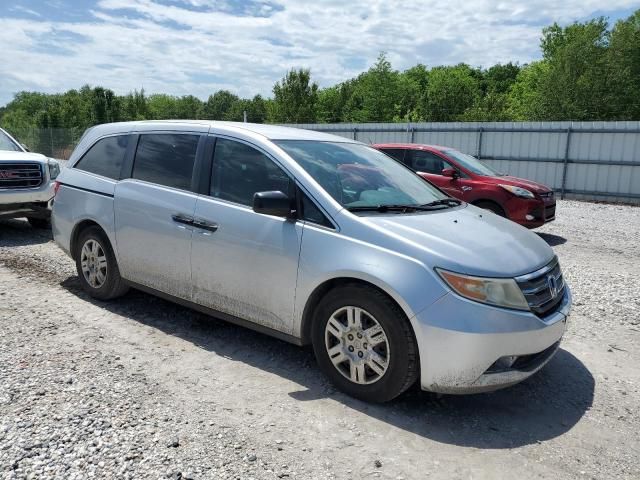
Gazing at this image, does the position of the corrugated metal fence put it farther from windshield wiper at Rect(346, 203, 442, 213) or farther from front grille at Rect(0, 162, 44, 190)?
windshield wiper at Rect(346, 203, 442, 213)

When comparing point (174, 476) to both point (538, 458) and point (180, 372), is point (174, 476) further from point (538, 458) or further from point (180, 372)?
point (538, 458)

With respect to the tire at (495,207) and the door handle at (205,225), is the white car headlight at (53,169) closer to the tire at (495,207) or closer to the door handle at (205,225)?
the door handle at (205,225)

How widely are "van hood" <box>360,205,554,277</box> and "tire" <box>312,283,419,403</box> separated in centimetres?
37

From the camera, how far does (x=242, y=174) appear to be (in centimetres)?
407

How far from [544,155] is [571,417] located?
15.4 metres

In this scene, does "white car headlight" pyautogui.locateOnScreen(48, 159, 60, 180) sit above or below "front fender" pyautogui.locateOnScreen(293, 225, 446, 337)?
above

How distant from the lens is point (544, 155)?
1706 cm

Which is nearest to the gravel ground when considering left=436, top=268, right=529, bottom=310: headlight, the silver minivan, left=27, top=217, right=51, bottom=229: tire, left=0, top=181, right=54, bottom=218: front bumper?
the silver minivan

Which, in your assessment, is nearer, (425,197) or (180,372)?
(180,372)

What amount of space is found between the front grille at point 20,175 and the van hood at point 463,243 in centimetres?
689

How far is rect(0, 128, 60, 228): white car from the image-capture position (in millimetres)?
8023

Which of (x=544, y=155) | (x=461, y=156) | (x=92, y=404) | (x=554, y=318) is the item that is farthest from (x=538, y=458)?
(x=544, y=155)

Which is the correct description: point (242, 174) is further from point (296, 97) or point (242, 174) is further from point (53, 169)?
point (296, 97)

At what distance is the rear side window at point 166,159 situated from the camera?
14.5 feet
